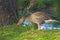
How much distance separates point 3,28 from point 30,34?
145 cm

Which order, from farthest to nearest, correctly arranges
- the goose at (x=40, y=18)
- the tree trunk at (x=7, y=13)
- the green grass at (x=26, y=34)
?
the tree trunk at (x=7, y=13) < the goose at (x=40, y=18) < the green grass at (x=26, y=34)

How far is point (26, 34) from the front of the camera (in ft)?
29.7

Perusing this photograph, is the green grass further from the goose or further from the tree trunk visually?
the tree trunk

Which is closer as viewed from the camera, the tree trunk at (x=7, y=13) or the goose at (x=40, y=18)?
the goose at (x=40, y=18)

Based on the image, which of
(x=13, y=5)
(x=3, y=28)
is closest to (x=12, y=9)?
(x=13, y=5)

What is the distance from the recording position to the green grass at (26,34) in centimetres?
862

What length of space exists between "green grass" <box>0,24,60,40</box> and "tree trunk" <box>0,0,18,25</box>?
60 centimetres

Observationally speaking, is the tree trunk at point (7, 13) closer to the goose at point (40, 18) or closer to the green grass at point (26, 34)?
the green grass at point (26, 34)

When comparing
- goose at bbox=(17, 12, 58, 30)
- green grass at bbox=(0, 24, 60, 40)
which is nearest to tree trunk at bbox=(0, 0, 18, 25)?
green grass at bbox=(0, 24, 60, 40)

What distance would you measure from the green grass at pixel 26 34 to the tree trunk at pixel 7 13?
601 millimetres

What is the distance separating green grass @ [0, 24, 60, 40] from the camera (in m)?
8.62

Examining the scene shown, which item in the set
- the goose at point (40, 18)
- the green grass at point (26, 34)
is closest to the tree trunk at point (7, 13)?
the green grass at point (26, 34)

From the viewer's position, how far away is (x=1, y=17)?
10.7m

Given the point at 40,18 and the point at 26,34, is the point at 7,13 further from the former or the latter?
the point at 26,34
